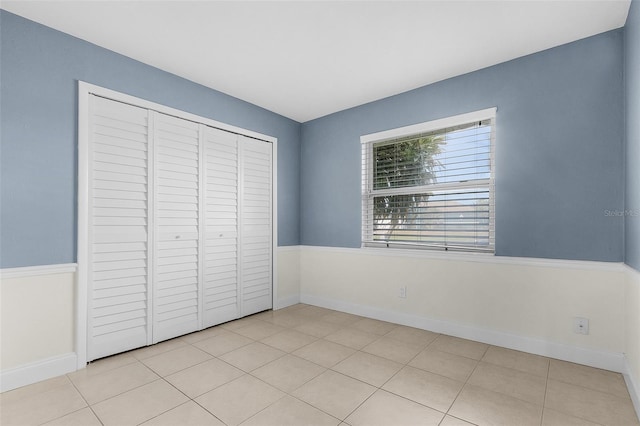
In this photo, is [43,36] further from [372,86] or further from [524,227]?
[524,227]

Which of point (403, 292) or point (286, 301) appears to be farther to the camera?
point (286, 301)

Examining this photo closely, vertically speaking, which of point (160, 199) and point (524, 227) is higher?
point (160, 199)

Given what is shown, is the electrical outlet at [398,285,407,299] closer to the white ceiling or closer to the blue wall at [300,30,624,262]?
the blue wall at [300,30,624,262]

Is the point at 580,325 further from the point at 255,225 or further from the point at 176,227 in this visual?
the point at 176,227

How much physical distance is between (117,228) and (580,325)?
382 cm

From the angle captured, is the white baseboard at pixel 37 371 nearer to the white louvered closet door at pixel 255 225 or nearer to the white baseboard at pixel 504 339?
the white louvered closet door at pixel 255 225

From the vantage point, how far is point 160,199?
288 cm

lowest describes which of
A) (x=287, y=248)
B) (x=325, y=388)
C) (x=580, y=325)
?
(x=325, y=388)

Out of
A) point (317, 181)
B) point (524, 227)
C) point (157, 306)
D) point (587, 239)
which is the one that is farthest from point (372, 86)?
point (157, 306)

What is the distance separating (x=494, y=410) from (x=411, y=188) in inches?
83.2

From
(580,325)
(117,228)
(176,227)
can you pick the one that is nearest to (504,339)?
(580,325)

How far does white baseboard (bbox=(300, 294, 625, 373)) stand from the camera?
2.31 m

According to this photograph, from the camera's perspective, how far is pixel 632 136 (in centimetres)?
202

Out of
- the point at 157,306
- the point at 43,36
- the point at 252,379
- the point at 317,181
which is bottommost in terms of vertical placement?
the point at 252,379
